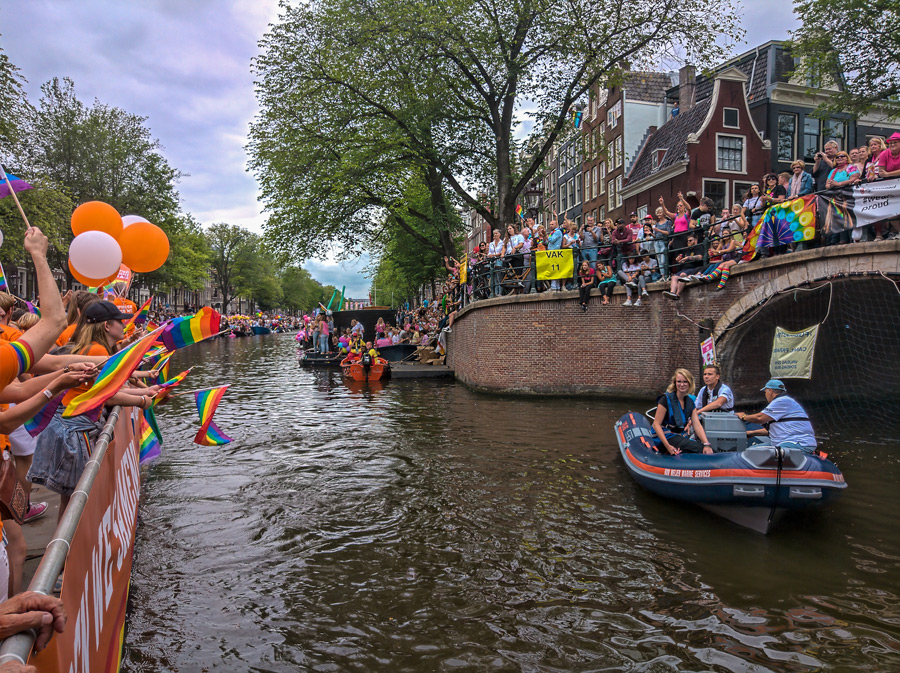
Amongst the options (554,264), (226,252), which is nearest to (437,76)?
(554,264)

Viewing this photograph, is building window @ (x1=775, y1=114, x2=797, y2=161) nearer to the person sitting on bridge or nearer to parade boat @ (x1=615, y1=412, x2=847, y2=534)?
the person sitting on bridge

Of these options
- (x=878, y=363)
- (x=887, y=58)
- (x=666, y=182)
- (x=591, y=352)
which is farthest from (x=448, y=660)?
(x=666, y=182)

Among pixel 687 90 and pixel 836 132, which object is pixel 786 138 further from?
pixel 687 90

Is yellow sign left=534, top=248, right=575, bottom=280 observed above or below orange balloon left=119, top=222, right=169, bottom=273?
above

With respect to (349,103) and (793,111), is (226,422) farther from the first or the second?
(793,111)

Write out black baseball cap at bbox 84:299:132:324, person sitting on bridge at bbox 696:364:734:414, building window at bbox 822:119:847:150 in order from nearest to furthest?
black baseball cap at bbox 84:299:132:324
person sitting on bridge at bbox 696:364:734:414
building window at bbox 822:119:847:150

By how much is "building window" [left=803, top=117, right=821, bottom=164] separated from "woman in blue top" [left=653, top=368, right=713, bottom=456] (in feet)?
84.9

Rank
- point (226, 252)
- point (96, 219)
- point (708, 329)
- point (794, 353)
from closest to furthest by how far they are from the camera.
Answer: point (96, 219) → point (794, 353) → point (708, 329) → point (226, 252)

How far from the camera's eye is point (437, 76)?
816 inches

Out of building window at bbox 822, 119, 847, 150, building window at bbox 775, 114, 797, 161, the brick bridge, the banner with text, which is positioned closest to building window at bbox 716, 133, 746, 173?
building window at bbox 775, 114, 797, 161

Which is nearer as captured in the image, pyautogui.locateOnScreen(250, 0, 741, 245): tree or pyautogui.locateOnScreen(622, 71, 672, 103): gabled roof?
pyautogui.locateOnScreen(250, 0, 741, 245): tree

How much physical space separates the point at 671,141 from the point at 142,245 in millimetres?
30107

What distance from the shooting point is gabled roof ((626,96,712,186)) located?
28.9 meters

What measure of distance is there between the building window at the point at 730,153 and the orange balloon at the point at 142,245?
28086mm
